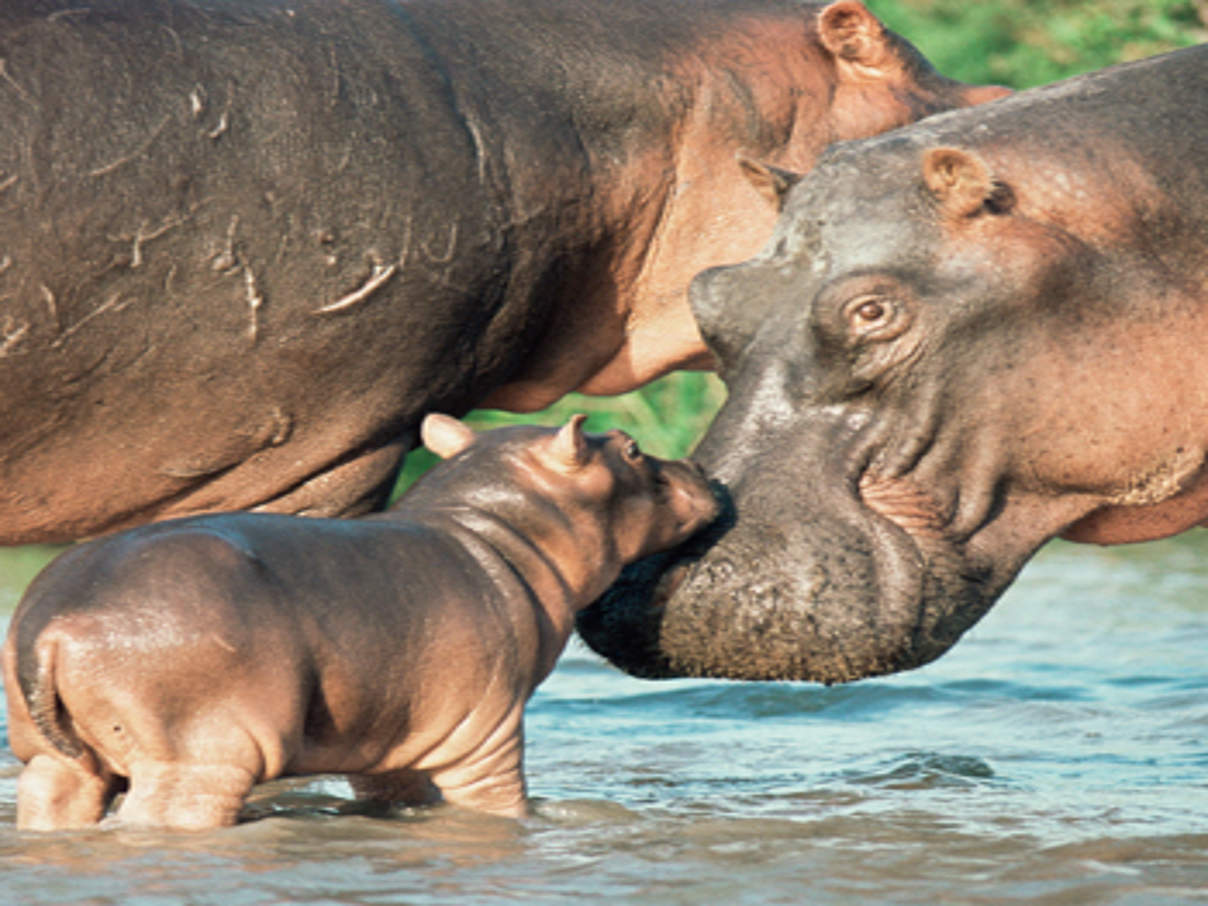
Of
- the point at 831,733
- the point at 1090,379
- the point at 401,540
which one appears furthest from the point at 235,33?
the point at 831,733

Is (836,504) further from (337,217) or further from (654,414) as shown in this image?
(654,414)

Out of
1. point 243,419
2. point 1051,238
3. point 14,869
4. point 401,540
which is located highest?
point 1051,238

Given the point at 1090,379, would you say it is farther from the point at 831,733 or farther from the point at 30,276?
the point at 30,276

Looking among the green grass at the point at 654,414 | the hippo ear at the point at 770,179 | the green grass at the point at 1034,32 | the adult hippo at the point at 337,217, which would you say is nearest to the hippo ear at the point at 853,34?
the adult hippo at the point at 337,217

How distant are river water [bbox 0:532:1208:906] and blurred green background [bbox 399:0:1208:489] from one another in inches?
170

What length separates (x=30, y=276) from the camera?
12.8ft

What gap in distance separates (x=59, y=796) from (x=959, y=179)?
1951 mm

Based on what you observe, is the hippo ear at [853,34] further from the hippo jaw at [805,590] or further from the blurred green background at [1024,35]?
the blurred green background at [1024,35]

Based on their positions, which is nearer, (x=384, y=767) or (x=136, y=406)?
(x=384, y=767)

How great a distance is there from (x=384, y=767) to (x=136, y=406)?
929 millimetres

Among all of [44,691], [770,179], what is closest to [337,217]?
[770,179]

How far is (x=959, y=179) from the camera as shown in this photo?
3994mm

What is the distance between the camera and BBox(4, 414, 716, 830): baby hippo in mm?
3234

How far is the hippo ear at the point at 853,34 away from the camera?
16.1ft
